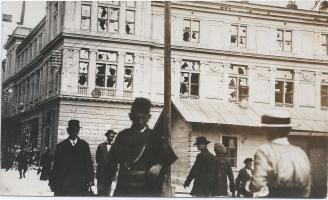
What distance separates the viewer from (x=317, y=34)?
5914mm

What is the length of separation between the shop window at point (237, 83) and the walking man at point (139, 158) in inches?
46.8

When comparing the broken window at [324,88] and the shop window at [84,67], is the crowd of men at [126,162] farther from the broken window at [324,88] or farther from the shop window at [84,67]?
the broken window at [324,88]

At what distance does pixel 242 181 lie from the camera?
5.20m

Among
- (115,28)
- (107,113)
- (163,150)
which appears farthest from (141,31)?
(163,150)

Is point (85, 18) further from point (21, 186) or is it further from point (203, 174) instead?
point (203, 174)

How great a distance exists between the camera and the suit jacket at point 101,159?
4.88 metres

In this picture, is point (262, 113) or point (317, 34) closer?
point (262, 113)

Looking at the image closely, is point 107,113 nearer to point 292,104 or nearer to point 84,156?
point 84,156

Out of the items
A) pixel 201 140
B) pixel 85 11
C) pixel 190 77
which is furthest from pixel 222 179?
pixel 85 11

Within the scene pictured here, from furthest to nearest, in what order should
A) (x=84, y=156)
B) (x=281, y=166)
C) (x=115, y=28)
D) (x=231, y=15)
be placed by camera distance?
(x=231, y=15)
(x=115, y=28)
(x=84, y=156)
(x=281, y=166)

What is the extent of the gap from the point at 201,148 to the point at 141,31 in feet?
5.39

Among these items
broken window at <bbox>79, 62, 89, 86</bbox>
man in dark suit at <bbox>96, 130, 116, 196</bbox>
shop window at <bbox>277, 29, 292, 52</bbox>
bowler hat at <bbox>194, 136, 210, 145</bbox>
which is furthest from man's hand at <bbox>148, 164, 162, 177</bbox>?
shop window at <bbox>277, 29, 292, 52</bbox>

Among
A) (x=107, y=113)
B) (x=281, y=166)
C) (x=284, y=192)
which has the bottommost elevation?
(x=284, y=192)

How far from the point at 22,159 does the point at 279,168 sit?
2842 mm
